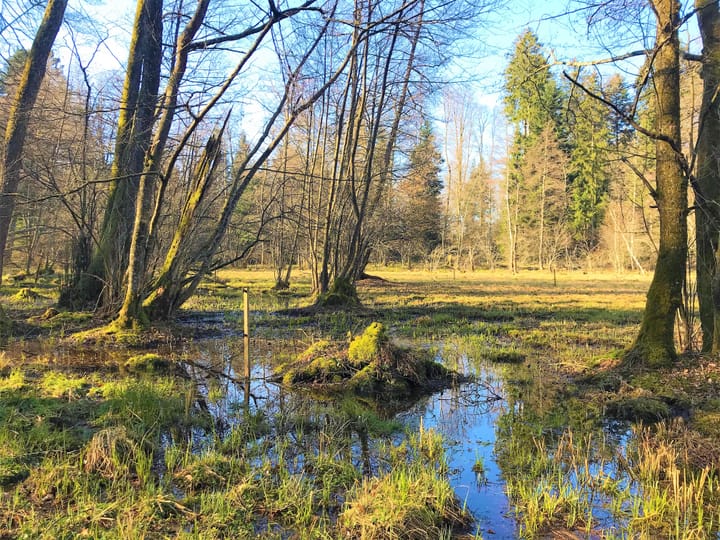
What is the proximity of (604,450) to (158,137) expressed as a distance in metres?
9.54

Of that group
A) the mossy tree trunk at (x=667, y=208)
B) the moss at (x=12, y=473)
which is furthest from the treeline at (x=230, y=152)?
the moss at (x=12, y=473)

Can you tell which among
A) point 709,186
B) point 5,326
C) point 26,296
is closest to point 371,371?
point 709,186

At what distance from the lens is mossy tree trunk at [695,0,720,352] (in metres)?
6.62

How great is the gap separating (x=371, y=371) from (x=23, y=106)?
9.17m

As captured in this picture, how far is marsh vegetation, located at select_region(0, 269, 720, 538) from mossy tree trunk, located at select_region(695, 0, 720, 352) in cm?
98

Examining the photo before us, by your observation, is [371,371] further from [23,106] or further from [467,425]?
[23,106]

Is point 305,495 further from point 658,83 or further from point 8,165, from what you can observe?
point 8,165

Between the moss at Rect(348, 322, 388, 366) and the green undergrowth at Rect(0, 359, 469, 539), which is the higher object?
the moss at Rect(348, 322, 388, 366)

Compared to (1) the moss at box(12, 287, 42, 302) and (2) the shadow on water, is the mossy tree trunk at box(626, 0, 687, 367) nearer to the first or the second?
(2) the shadow on water

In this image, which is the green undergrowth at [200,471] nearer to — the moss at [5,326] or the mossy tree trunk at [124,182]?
the moss at [5,326]

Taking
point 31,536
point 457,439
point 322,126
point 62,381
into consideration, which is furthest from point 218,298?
point 31,536

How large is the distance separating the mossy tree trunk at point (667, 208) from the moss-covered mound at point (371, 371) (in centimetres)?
287

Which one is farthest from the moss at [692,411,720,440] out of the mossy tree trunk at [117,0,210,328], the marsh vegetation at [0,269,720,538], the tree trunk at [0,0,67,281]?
the tree trunk at [0,0,67,281]

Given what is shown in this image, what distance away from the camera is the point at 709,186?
7.11m
